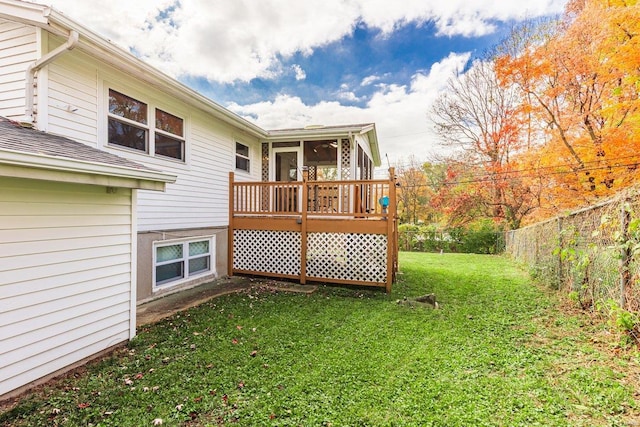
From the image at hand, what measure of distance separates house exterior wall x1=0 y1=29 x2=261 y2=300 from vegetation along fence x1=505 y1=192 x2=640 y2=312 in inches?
282

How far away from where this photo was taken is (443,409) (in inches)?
102

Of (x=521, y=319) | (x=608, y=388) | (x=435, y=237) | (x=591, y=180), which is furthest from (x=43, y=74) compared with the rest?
(x=435, y=237)

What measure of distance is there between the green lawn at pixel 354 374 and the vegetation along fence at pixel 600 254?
589mm

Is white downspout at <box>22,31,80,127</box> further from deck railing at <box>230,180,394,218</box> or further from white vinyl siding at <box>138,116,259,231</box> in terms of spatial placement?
deck railing at <box>230,180,394,218</box>

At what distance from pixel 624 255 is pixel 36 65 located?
26.4 feet

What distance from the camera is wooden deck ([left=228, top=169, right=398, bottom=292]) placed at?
273 inches

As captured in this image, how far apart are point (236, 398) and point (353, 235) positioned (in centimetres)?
476

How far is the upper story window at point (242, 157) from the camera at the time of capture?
884cm

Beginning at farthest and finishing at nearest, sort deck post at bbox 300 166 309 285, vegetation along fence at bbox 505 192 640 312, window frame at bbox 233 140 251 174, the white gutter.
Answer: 1. window frame at bbox 233 140 251 174
2. deck post at bbox 300 166 309 285
3. vegetation along fence at bbox 505 192 640 312
4. the white gutter

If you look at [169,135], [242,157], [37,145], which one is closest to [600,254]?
[37,145]

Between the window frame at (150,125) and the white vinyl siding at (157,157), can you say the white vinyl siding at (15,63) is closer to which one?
the white vinyl siding at (157,157)

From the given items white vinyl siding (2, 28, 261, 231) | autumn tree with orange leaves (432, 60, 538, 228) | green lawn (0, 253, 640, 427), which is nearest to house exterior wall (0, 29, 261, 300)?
white vinyl siding (2, 28, 261, 231)

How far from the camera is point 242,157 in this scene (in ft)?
29.6

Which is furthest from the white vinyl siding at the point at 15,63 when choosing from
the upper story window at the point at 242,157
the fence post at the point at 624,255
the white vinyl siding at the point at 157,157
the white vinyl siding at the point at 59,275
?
the fence post at the point at 624,255
